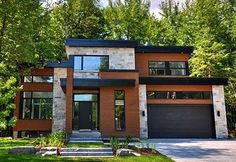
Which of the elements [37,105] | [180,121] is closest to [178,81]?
[180,121]

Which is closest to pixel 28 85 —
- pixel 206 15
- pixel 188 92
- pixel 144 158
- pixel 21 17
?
pixel 21 17

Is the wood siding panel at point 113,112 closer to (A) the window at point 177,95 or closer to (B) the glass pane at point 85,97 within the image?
(B) the glass pane at point 85,97

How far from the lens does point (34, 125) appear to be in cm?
2533

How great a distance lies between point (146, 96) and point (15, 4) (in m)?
12.6

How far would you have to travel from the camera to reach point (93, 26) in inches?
1585

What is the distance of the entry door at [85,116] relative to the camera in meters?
23.9

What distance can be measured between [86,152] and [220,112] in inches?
562

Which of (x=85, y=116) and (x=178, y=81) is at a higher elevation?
(x=178, y=81)

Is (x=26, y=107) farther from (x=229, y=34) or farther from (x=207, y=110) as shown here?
(x=229, y=34)

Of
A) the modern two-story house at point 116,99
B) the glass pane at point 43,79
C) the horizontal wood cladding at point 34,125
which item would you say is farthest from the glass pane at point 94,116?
the glass pane at point 43,79

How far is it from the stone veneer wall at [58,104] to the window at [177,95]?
7.51m

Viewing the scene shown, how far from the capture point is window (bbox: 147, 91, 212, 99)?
2438cm

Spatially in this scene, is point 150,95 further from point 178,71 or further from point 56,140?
point 56,140

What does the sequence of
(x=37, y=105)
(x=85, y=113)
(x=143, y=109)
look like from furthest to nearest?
1. (x=37, y=105)
2. (x=85, y=113)
3. (x=143, y=109)
